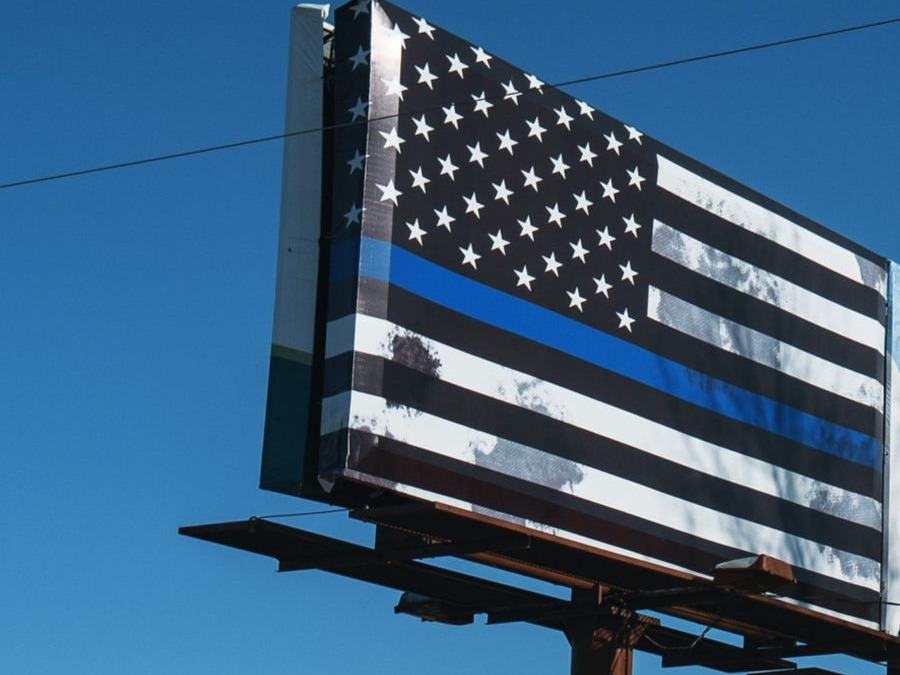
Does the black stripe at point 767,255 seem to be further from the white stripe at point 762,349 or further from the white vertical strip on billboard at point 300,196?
the white vertical strip on billboard at point 300,196

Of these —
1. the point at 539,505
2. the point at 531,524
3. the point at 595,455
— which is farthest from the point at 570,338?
the point at 531,524

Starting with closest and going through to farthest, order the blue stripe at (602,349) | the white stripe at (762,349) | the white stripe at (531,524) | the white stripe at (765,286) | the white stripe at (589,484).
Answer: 1. the white stripe at (531,524)
2. the white stripe at (589,484)
3. the blue stripe at (602,349)
4. the white stripe at (762,349)
5. the white stripe at (765,286)

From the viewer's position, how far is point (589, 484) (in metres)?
14.6

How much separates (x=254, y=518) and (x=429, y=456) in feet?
4.59

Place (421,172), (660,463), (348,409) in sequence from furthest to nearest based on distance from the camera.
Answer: (660,463)
(421,172)
(348,409)

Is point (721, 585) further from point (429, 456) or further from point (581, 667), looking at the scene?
point (429, 456)

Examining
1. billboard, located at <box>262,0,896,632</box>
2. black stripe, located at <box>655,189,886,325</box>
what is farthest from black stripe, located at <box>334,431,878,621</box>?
black stripe, located at <box>655,189,886,325</box>

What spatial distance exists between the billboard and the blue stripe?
0.02 metres

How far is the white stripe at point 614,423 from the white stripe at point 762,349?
990mm

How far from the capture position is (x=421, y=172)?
46.0 feet

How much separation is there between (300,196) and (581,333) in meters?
2.73

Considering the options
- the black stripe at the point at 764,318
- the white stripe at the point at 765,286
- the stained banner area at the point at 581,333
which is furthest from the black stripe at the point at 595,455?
the white stripe at the point at 765,286

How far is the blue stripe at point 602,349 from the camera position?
13688mm

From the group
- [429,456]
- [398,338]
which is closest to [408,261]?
[398,338]
